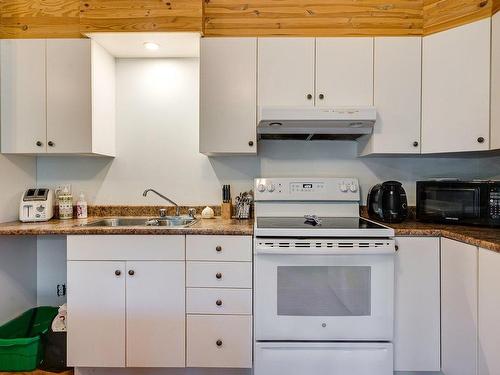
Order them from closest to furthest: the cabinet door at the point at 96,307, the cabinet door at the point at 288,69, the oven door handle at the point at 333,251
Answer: the oven door handle at the point at 333,251 < the cabinet door at the point at 96,307 < the cabinet door at the point at 288,69

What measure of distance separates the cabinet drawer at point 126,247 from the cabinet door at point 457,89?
64.8 inches

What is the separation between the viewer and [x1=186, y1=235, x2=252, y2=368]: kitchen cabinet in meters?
1.64

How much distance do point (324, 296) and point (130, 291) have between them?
42.3 inches

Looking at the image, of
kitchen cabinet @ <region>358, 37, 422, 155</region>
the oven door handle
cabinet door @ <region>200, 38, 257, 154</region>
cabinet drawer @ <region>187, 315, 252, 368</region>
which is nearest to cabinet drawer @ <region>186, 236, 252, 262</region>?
the oven door handle

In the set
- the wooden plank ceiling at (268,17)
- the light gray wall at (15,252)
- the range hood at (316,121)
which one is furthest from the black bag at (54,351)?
the wooden plank ceiling at (268,17)

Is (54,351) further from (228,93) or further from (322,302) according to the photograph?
(228,93)

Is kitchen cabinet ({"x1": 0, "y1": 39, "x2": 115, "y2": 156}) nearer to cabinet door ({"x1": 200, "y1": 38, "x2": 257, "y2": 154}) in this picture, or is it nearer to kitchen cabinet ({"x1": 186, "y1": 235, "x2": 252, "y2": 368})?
cabinet door ({"x1": 200, "y1": 38, "x2": 257, "y2": 154})

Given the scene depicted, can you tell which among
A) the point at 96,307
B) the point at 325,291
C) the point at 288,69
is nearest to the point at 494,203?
the point at 325,291

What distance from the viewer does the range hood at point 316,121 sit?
1.75 m

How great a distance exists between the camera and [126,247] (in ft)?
5.45

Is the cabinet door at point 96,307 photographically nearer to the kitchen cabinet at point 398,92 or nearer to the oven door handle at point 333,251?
the oven door handle at point 333,251

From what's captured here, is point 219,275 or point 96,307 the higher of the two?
point 219,275

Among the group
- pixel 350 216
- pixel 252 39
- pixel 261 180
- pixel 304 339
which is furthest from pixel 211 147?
pixel 304 339

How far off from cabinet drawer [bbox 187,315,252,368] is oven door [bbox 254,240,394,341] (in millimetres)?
95
